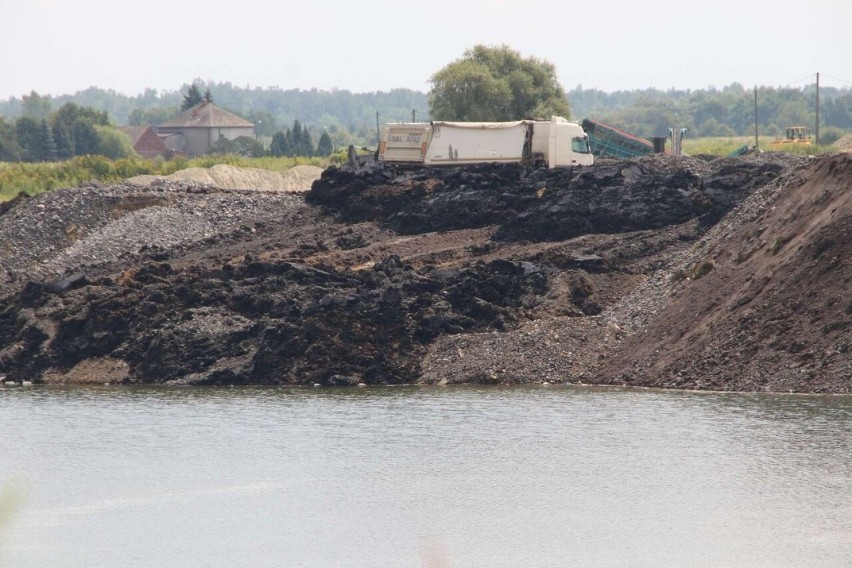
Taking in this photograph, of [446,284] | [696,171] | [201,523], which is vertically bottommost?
[201,523]

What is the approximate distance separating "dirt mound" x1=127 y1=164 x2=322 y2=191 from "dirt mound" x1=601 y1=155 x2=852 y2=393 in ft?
127

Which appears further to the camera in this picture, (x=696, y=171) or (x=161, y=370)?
(x=696, y=171)

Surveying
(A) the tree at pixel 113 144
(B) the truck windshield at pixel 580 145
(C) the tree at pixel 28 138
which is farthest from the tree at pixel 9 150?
(B) the truck windshield at pixel 580 145

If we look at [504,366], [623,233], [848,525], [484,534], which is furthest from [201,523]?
[623,233]

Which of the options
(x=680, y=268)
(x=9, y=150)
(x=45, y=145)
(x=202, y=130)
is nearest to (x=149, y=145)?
(x=202, y=130)

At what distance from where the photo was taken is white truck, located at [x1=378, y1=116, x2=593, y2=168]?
153 feet

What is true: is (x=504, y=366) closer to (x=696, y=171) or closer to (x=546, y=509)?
(x=546, y=509)

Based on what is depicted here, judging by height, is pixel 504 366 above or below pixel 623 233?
below

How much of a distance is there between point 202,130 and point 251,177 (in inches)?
3042

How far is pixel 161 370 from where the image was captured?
105ft

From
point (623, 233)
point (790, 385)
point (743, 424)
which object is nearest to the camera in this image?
point (743, 424)

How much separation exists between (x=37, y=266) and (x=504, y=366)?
19.9 metres

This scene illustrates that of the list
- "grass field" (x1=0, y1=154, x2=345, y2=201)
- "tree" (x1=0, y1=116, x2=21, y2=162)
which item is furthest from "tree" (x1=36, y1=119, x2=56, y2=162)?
"grass field" (x1=0, y1=154, x2=345, y2=201)

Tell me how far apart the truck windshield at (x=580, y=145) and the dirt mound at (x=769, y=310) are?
47.0ft
